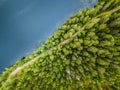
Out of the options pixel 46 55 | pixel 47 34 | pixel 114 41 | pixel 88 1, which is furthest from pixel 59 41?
pixel 88 1

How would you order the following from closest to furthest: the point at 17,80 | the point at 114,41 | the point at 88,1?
the point at 114,41
the point at 17,80
the point at 88,1

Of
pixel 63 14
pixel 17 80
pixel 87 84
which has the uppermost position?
pixel 63 14

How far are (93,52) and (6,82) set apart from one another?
6.56 m

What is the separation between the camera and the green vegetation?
17375 mm

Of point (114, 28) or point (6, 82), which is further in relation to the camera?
point (6, 82)

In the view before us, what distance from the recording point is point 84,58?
1756 cm

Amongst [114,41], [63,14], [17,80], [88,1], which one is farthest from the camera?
[88,1]

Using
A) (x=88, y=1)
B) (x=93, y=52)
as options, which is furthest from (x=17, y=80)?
(x=88, y=1)

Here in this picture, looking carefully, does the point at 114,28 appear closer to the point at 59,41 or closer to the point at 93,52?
the point at 93,52

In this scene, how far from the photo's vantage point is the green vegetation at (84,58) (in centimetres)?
1738

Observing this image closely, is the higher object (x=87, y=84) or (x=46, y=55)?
(x=46, y=55)

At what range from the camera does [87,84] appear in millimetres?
17578

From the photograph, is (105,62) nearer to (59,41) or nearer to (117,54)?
(117,54)

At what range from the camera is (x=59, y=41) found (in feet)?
60.2
